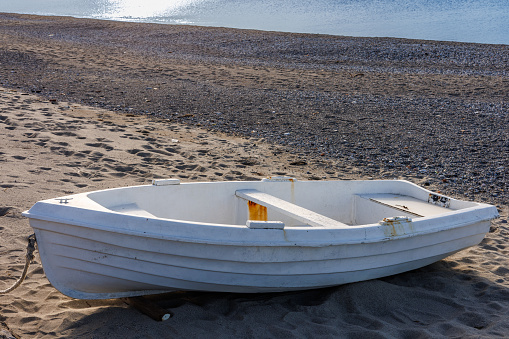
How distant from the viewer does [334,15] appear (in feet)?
120

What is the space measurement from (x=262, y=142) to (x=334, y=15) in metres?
31.0

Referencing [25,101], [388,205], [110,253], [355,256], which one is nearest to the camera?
[110,253]

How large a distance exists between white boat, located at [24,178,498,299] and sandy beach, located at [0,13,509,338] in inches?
8.4

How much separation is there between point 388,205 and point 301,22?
1161 inches

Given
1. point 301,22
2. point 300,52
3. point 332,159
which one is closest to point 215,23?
point 301,22

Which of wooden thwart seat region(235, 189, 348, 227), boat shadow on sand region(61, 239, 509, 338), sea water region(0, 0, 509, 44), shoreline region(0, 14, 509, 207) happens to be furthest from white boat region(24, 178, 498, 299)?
sea water region(0, 0, 509, 44)

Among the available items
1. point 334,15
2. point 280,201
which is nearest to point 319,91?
point 280,201

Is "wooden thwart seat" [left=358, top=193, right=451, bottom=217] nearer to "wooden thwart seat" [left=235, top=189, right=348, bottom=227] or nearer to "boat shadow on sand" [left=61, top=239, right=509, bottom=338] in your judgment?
"boat shadow on sand" [left=61, top=239, right=509, bottom=338]

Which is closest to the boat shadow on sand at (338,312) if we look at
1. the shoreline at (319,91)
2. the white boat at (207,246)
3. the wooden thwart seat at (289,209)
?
the white boat at (207,246)

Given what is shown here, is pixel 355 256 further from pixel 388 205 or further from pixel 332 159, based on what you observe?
pixel 332 159

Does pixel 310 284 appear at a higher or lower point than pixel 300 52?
lower

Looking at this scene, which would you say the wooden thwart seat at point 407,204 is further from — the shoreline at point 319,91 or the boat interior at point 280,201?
the shoreline at point 319,91

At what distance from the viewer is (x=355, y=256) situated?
3727 mm

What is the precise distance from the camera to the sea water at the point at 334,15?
28.1m
